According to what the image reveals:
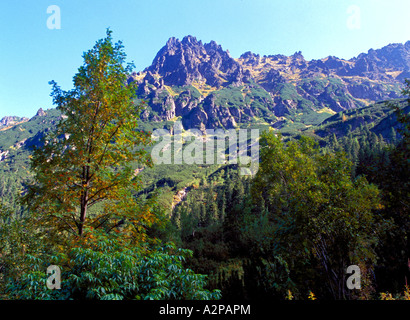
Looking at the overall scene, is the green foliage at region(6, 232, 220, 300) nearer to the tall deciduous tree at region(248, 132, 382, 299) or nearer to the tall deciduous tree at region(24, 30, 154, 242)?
the tall deciduous tree at region(24, 30, 154, 242)

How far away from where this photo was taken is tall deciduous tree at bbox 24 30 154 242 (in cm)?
712

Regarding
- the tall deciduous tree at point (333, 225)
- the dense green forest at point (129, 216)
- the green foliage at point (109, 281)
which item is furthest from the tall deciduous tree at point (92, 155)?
the tall deciduous tree at point (333, 225)

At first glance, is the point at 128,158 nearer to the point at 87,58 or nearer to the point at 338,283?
the point at 87,58

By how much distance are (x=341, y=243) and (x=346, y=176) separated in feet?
10.9

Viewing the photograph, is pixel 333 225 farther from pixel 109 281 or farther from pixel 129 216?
pixel 109 281

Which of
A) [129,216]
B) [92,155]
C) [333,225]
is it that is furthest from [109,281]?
[333,225]

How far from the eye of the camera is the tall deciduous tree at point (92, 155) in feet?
23.4

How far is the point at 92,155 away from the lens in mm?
7422

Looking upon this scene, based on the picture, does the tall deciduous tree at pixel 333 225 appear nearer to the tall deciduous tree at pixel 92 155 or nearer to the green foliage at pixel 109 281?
the green foliage at pixel 109 281

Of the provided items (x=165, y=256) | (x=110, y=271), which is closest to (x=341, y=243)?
(x=165, y=256)

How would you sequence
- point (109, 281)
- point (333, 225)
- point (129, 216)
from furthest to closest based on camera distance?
point (333, 225), point (129, 216), point (109, 281)

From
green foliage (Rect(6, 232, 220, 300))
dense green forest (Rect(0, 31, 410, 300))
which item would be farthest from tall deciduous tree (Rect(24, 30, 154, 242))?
green foliage (Rect(6, 232, 220, 300))

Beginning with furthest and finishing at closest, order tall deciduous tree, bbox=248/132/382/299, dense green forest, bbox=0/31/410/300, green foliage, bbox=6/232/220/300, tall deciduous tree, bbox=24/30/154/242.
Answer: tall deciduous tree, bbox=248/132/382/299 < tall deciduous tree, bbox=24/30/154/242 < dense green forest, bbox=0/31/410/300 < green foliage, bbox=6/232/220/300
